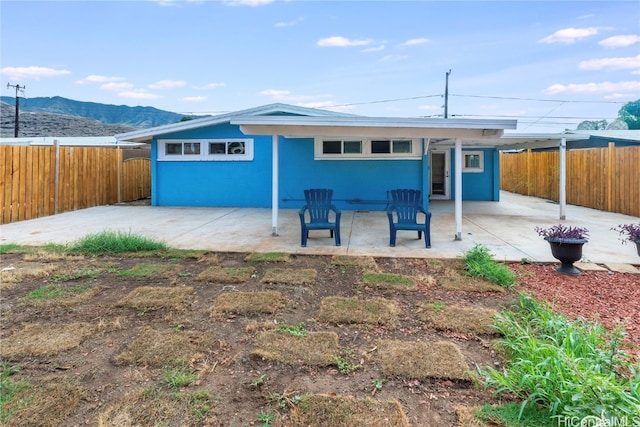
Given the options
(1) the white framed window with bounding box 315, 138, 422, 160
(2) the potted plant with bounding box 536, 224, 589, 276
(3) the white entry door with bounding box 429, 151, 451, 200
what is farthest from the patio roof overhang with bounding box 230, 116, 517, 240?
(3) the white entry door with bounding box 429, 151, 451, 200

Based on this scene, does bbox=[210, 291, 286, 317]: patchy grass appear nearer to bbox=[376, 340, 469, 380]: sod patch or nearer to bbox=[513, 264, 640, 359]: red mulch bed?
bbox=[376, 340, 469, 380]: sod patch

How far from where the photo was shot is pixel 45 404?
6.93ft

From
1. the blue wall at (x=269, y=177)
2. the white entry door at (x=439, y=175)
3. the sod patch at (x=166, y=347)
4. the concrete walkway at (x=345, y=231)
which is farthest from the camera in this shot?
the white entry door at (x=439, y=175)

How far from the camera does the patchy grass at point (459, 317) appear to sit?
10.2 feet

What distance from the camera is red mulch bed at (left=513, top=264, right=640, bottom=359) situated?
3.26 m

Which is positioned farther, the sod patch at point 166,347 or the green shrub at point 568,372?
the sod patch at point 166,347

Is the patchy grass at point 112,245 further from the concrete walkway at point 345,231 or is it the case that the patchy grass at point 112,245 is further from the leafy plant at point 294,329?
the leafy plant at point 294,329

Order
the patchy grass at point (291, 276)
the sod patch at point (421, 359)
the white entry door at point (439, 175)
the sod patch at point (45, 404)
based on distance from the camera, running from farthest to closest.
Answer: the white entry door at point (439, 175)
the patchy grass at point (291, 276)
the sod patch at point (421, 359)
the sod patch at point (45, 404)

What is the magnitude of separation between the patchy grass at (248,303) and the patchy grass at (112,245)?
2731 mm

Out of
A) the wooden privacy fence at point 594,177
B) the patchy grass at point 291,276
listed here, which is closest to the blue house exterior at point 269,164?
the wooden privacy fence at point 594,177

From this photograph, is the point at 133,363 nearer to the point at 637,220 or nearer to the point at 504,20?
the point at 637,220

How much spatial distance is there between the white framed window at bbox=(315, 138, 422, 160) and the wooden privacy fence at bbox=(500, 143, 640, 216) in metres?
5.18

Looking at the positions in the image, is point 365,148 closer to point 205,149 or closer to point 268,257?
point 205,149

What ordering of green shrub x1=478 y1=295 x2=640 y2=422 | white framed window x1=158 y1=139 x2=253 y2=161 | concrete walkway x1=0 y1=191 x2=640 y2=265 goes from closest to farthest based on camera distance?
1. green shrub x1=478 y1=295 x2=640 y2=422
2. concrete walkway x1=0 y1=191 x2=640 y2=265
3. white framed window x1=158 y1=139 x2=253 y2=161
